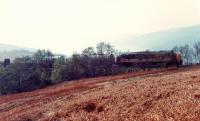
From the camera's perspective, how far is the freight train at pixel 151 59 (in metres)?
62.5

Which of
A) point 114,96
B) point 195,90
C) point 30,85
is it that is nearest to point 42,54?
point 30,85

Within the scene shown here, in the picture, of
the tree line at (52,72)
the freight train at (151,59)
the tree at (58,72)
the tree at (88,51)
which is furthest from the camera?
the tree at (88,51)

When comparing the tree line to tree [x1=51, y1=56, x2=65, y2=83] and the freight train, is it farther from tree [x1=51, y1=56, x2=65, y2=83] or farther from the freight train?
the freight train

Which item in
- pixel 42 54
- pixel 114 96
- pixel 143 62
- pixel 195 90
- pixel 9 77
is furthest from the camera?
pixel 42 54

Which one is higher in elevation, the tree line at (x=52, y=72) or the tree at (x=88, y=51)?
the tree at (x=88, y=51)

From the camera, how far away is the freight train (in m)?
62.5

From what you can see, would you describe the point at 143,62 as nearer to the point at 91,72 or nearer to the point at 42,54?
the point at 91,72

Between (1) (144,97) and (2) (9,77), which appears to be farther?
(2) (9,77)

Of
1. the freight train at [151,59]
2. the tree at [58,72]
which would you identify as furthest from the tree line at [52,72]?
the freight train at [151,59]

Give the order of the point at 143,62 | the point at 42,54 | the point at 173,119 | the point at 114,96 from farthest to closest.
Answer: the point at 42,54, the point at 143,62, the point at 114,96, the point at 173,119

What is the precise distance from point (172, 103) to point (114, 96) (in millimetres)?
7520

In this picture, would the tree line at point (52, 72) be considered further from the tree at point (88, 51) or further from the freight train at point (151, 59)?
the tree at point (88, 51)

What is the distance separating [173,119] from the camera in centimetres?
1725

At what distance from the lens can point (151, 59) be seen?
212 ft
